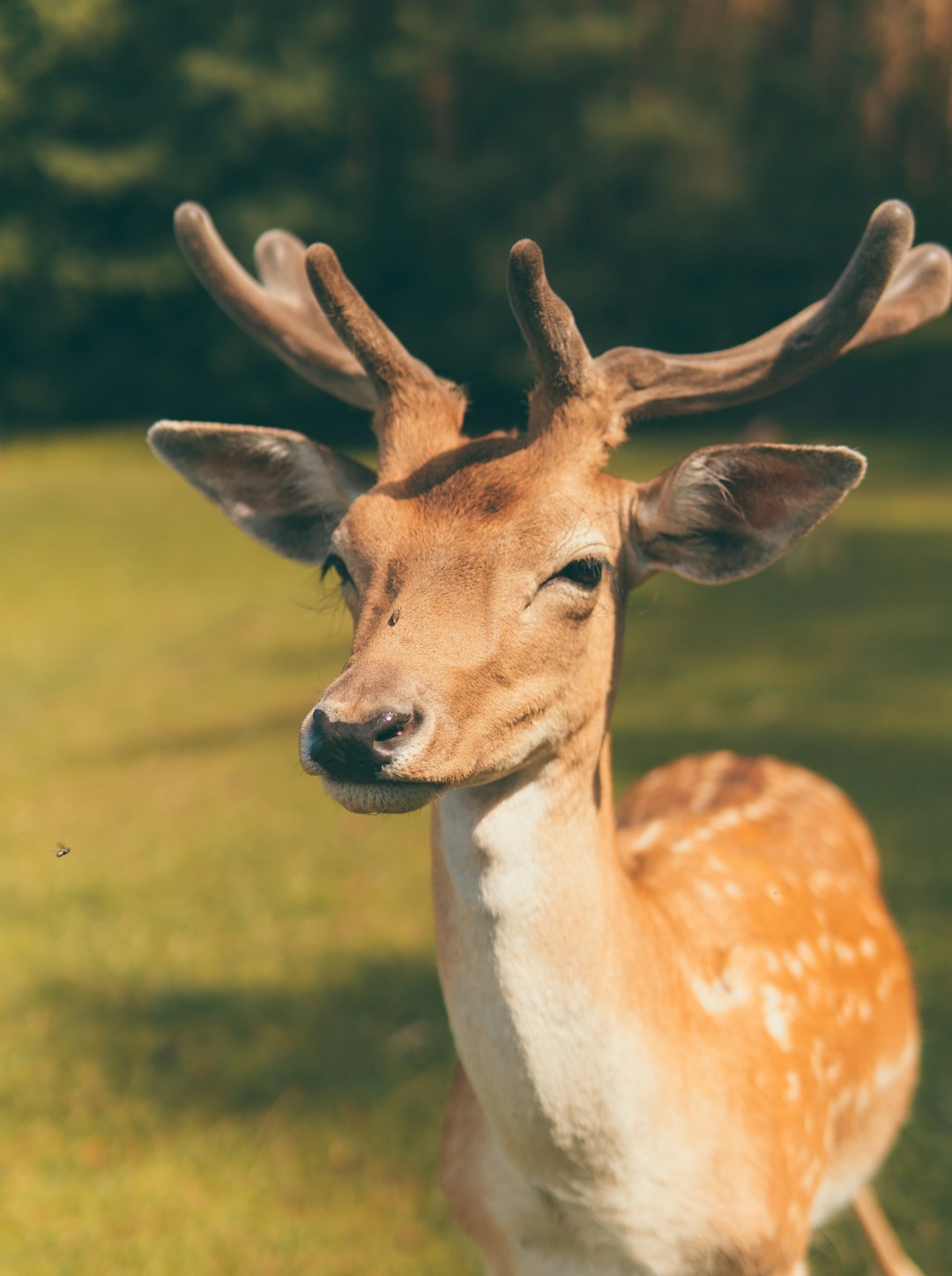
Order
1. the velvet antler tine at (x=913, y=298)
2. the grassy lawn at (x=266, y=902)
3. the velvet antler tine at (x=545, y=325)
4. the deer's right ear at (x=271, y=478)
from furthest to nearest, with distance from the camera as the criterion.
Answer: the grassy lawn at (x=266, y=902), the velvet antler tine at (x=913, y=298), the deer's right ear at (x=271, y=478), the velvet antler tine at (x=545, y=325)

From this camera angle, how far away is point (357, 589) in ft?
8.14

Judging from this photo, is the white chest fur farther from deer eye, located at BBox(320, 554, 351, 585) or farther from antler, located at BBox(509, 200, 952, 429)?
antler, located at BBox(509, 200, 952, 429)

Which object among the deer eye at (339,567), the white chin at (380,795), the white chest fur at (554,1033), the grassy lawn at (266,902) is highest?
the deer eye at (339,567)

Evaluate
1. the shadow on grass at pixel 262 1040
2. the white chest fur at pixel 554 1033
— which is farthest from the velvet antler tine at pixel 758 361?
the shadow on grass at pixel 262 1040

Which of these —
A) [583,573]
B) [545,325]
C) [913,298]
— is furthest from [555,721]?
[913,298]

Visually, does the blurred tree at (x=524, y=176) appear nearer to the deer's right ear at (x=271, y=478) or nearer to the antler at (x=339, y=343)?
the antler at (x=339, y=343)

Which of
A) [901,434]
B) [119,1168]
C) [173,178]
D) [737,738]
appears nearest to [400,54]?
[173,178]

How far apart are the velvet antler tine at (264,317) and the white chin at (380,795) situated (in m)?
1.05

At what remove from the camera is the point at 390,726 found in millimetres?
2045

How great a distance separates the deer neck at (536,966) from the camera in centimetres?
238

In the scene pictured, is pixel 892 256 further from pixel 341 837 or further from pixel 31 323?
pixel 31 323

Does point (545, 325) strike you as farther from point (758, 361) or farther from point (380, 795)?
point (380, 795)

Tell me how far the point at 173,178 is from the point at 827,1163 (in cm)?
1861

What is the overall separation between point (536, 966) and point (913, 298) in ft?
5.31
